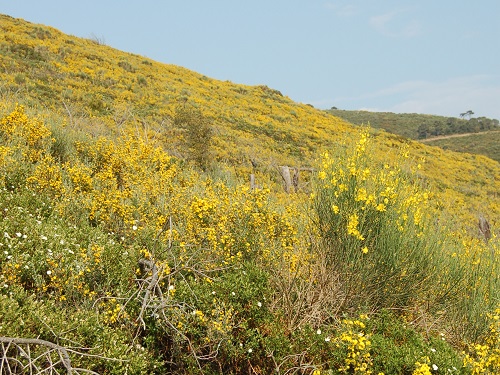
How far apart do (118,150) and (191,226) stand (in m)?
3.29

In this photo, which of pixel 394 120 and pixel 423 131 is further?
pixel 394 120

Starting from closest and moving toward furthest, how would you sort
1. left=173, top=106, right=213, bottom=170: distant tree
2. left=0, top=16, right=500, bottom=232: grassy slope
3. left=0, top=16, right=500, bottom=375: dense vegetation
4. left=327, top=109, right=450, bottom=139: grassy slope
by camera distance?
1. left=0, top=16, right=500, bottom=375: dense vegetation
2. left=173, top=106, right=213, bottom=170: distant tree
3. left=0, top=16, right=500, bottom=232: grassy slope
4. left=327, top=109, right=450, bottom=139: grassy slope

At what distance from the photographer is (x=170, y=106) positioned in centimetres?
2025

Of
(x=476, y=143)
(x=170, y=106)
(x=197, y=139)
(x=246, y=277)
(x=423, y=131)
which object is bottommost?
(x=246, y=277)

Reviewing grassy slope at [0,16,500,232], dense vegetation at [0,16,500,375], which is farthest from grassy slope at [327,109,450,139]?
dense vegetation at [0,16,500,375]

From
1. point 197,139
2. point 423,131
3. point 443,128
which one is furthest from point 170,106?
point 443,128

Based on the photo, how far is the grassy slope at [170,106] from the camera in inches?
594

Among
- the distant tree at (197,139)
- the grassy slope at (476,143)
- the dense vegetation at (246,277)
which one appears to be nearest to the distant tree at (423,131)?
the grassy slope at (476,143)

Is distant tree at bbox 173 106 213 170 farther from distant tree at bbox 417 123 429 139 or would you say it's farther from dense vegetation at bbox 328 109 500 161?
distant tree at bbox 417 123 429 139

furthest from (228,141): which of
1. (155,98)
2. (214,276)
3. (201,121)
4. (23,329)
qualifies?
(23,329)

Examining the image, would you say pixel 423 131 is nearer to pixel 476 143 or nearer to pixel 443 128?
pixel 443 128

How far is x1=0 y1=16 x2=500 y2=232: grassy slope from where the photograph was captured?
49.5 ft

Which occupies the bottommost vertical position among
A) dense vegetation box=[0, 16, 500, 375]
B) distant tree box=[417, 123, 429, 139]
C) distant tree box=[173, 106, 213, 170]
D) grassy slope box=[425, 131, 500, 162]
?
dense vegetation box=[0, 16, 500, 375]

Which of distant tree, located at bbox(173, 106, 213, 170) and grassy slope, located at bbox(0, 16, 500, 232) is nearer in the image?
distant tree, located at bbox(173, 106, 213, 170)
